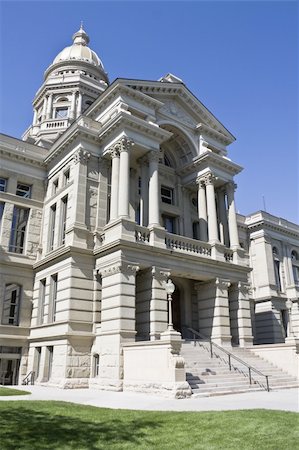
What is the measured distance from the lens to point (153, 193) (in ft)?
83.3

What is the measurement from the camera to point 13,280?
26953mm

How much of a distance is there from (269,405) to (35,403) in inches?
324

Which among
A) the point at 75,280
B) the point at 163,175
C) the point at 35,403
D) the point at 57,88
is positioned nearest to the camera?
the point at 35,403

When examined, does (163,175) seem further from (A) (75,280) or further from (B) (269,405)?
(B) (269,405)

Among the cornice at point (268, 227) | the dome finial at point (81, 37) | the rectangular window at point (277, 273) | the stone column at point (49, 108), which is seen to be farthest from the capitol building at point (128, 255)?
the dome finial at point (81, 37)

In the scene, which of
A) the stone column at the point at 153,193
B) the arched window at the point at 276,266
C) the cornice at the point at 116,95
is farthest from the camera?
the arched window at the point at 276,266

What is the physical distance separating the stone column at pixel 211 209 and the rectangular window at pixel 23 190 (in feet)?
46.0

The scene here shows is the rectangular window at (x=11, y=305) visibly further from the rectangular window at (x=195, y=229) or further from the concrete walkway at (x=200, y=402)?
the rectangular window at (x=195, y=229)

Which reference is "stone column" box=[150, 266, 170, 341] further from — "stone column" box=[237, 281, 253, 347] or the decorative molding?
"stone column" box=[237, 281, 253, 347]

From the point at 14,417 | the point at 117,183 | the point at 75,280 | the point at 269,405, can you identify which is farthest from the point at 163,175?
the point at 14,417

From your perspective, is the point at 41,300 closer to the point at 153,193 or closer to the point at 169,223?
the point at 153,193

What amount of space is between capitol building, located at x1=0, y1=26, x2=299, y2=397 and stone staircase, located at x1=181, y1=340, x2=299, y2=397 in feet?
0.51

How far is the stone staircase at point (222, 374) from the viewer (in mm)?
17984

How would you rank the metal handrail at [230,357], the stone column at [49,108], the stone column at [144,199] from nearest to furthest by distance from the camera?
the metal handrail at [230,357]
the stone column at [144,199]
the stone column at [49,108]
